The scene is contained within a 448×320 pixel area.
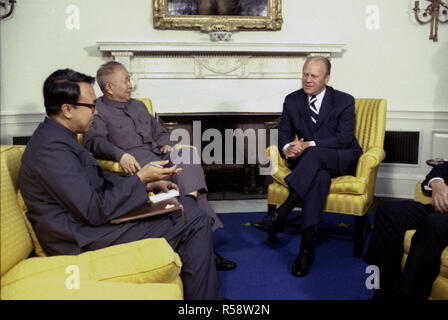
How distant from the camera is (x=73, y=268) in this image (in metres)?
1.42

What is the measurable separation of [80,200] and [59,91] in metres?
0.49

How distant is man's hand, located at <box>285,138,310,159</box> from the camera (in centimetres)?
304

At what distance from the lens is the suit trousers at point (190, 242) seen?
1.76 meters

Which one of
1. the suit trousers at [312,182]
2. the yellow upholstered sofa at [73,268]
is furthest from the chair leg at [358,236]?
the yellow upholstered sofa at [73,268]

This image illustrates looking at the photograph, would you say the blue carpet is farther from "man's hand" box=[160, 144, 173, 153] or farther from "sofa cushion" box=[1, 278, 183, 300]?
"sofa cushion" box=[1, 278, 183, 300]

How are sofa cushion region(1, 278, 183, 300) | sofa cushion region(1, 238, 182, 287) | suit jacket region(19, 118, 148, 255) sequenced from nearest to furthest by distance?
sofa cushion region(1, 278, 183, 300), sofa cushion region(1, 238, 182, 287), suit jacket region(19, 118, 148, 255)

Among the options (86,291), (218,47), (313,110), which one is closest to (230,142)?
(218,47)

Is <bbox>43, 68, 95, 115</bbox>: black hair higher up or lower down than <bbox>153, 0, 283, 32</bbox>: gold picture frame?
lower down

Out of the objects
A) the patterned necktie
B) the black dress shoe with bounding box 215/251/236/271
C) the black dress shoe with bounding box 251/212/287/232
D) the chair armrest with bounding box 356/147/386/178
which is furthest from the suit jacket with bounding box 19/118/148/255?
the patterned necktie

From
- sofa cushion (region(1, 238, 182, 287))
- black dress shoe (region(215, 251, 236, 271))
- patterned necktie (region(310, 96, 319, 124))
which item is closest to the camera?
sofa cushion (region(1, 238, 182, 287))

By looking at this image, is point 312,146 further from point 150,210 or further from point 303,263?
point 150,210

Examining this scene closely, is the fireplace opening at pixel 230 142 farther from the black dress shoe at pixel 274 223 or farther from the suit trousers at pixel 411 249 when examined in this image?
the suit trousers at pixel 411 249

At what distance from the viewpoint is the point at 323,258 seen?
9.46ft

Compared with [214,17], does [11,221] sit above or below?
below
